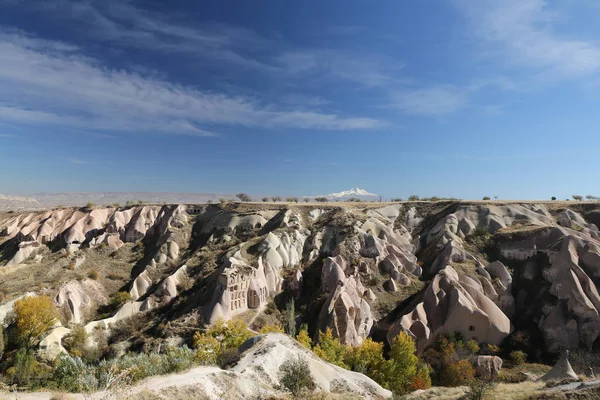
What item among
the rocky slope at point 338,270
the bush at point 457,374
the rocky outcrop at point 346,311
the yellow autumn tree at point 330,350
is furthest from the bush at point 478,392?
the rocky outcrop at point 346,311

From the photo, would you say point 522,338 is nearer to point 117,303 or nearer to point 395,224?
point 395,224

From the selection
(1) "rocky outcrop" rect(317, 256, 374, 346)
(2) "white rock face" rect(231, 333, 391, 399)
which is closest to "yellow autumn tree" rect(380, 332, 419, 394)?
(1) "rocky outcrop" rect(317, 256, 374, 346)

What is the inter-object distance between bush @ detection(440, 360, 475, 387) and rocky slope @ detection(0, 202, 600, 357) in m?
4.97

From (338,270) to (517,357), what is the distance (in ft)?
65.8

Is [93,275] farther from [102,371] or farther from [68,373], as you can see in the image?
[102,371]

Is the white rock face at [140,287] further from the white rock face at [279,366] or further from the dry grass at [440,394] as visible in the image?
the dry grass at [440,394]

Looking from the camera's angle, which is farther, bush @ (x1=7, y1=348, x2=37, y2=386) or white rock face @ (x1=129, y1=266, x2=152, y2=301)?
white rock face @ (x1=129, y1=266, x2=152, y2=301)

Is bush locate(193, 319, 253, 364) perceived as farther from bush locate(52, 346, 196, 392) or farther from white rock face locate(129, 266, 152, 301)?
white rock face locate(129, 266, 152, 301)

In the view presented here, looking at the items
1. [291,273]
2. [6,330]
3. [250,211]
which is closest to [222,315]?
[291,273]

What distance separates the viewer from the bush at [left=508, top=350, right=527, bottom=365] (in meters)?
32.0

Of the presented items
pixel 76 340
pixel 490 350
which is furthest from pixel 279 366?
pixel 490 350

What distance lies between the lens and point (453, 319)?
116 feet

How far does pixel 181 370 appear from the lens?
17.0 m

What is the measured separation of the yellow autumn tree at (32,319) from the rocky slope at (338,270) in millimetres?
1749
